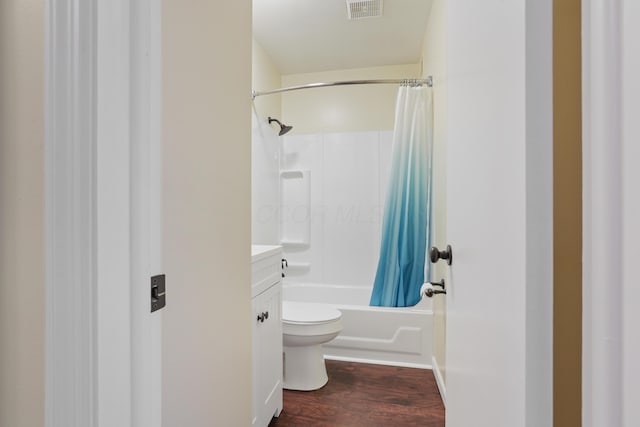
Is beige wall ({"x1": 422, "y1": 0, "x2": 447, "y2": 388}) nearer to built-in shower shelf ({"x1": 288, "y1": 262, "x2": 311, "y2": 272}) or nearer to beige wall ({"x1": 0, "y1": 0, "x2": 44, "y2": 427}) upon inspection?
built-in shower shelf ({"x1": 288, "y1": 262, "x2": 311, "y2": 272})

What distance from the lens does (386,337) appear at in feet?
7.60

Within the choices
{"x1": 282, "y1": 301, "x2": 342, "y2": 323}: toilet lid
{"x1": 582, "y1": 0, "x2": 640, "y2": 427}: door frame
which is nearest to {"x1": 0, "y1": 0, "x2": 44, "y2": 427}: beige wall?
{"x1": 582, "y1": 0, "x2": 640, "y2": 427}: door frame

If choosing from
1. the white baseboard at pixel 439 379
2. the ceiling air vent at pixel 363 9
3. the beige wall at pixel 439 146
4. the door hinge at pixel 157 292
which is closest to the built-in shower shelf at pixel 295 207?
the beige wall at pixel 439 146

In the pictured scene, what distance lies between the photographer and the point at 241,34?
3.74 ft

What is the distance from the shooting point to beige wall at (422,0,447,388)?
6.14 feet

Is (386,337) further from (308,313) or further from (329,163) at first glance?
(329,163)

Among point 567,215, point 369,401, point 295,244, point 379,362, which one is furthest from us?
point 295,244

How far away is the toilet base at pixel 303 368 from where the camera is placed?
1.97 m

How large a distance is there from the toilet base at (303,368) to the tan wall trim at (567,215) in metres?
1.69

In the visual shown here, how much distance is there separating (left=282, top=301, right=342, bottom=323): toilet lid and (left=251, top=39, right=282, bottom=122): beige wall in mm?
1519

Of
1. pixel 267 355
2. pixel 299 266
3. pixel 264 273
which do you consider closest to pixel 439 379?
pixel 267 355

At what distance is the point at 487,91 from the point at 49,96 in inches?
31.6

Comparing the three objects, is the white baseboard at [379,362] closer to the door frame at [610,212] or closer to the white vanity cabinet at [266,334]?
the white vanity cabinet at [266,334]

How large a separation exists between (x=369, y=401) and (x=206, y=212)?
1545 mm
